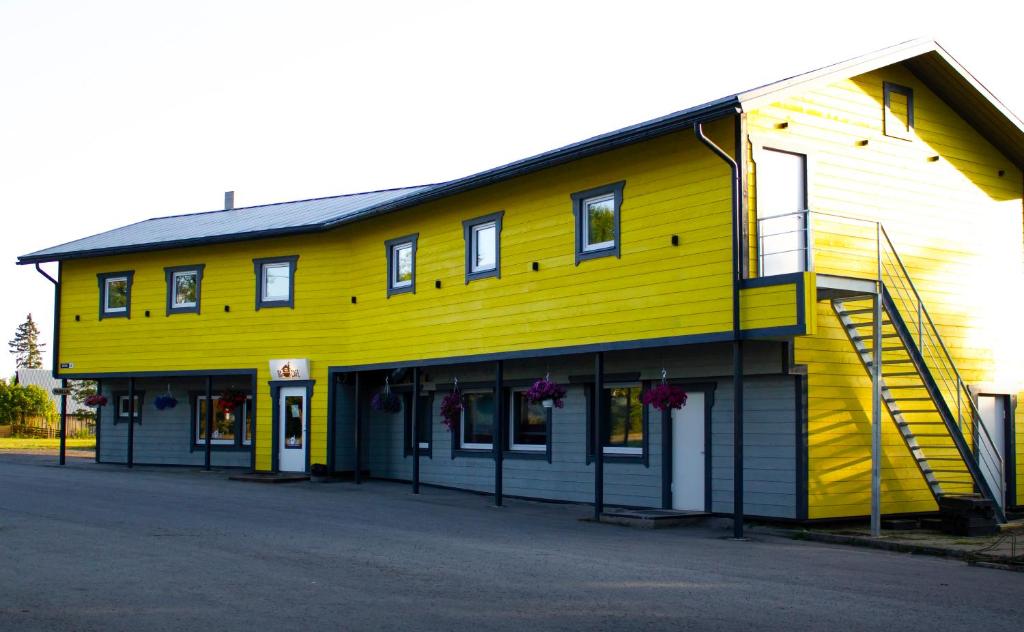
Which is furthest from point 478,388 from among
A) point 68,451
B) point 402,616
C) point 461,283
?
point 68,451

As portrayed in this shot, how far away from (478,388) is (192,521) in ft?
27.5

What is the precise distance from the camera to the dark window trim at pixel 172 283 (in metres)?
28.0

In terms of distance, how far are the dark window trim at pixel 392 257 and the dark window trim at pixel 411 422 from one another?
7.84 ft

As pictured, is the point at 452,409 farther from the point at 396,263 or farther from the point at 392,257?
the point at 392,257

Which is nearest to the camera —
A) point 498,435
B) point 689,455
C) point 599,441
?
point 599,441

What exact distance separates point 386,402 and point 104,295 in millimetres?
9906

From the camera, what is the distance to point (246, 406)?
28.5 meters

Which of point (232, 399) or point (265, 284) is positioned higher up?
point (265, 284)

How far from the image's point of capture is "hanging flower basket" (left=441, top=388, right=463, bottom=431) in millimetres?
22281

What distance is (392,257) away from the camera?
24062 millimetres

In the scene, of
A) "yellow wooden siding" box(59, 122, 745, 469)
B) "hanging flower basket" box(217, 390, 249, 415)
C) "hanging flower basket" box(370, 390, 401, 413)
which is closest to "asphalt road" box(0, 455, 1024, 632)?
"yellow wooden siding" box(59, 122, 745, 469)

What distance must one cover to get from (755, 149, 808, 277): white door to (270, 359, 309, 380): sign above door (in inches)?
509

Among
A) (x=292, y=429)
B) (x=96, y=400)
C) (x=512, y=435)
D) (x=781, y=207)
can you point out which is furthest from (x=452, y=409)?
(x=96, y=400)

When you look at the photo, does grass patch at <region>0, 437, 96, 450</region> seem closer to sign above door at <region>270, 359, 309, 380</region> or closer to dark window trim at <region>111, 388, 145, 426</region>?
dark window trim at <region>111, 388, 145, 426</region>
